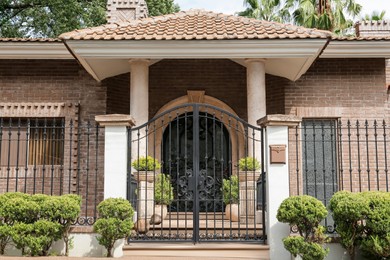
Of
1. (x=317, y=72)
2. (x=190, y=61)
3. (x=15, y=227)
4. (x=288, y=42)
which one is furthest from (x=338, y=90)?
(x=15, y=227)

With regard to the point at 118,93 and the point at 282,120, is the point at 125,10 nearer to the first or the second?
the point at 118,93

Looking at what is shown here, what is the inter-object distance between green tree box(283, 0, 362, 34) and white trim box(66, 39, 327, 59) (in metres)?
10.5

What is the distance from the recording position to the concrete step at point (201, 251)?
7.55m

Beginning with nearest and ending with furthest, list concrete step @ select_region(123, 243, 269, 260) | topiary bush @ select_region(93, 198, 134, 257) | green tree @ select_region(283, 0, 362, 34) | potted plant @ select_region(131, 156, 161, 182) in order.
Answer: topiary bush @ select_region(93, 198, 134, 257)
concrete step @ select_region(123, 243, 269, 260)
potted plant @ select_region(131, 156, 161, 182)
green tree @ select_region(283, 0, 362, 34)

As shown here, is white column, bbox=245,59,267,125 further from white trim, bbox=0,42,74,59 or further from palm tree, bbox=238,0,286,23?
palm tree, bbox=238,0,286,23

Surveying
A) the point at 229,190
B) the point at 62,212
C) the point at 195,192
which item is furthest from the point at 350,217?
the point at 62,212

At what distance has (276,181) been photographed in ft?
25.4

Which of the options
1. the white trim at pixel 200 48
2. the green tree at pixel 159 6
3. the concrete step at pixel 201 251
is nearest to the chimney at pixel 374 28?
the white trim at pixel 200 48

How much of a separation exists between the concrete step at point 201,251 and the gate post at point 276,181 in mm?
212

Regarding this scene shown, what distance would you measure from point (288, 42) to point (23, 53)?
594cm

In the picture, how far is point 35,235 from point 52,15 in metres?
18.4

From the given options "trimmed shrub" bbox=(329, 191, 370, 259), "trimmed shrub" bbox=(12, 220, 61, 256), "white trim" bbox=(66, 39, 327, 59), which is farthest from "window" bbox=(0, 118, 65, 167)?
"trimmed shrub" bbox=(329, 191, 370, 259)

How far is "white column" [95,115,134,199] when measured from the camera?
7.80 m

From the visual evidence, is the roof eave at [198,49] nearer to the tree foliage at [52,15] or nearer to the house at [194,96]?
the house at [194,96]
